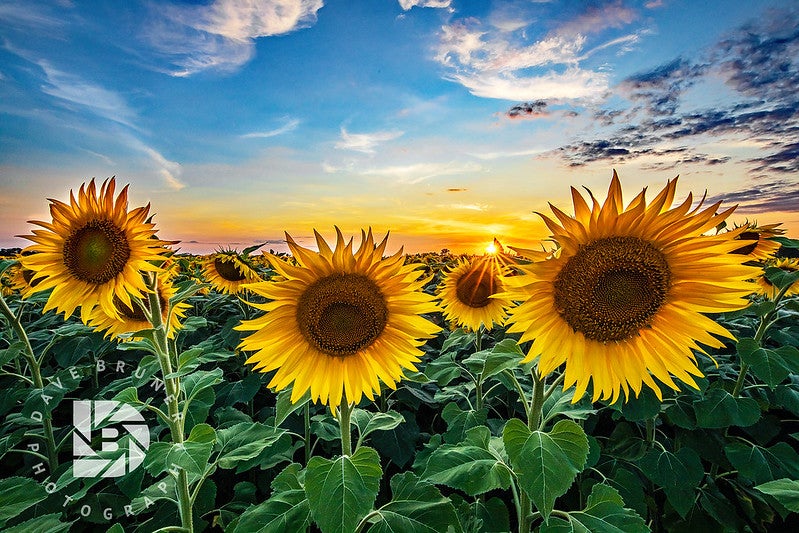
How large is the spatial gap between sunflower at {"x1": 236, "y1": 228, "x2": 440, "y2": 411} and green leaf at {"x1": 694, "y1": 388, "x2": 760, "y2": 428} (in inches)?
86.2

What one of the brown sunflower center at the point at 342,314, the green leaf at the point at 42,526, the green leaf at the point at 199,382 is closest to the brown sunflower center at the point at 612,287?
the brown sunflower center at the point at 342,314

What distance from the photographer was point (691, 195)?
1.97m

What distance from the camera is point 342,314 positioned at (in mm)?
2262

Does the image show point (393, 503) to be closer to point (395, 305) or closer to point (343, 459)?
point (343, 459)

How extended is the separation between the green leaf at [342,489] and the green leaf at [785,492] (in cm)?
163

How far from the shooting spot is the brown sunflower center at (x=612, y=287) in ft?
6.75

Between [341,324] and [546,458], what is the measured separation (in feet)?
3.64

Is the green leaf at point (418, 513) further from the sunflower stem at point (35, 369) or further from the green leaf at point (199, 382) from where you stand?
the sunflower stem at point (35, 369)

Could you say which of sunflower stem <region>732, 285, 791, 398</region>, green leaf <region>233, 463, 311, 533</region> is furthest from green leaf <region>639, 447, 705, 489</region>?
green leaf <region>233, 463, 311, 533</region>

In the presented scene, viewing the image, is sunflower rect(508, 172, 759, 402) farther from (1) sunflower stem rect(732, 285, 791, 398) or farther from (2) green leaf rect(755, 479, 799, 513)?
(1) sunflower stem rect(732, 285, 791, 398)

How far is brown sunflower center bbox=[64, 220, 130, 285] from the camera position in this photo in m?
2.54

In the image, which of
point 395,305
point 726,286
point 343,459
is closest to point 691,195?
point 726,286

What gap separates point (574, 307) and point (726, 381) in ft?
8.47

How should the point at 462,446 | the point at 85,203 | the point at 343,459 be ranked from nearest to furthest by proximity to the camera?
the point at 343,459
the point at 462,446
the point at 85,203
